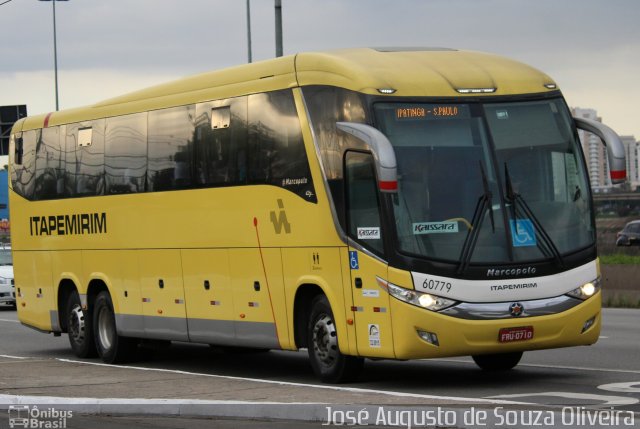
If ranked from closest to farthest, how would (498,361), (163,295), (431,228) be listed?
(431,228) → (498,361) → (163,295)

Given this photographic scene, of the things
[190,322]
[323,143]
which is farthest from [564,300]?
[190,322]

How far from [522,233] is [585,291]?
993mm

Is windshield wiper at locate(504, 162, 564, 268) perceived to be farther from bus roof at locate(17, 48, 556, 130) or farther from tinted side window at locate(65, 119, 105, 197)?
tinted side window at locate(65, 119, 105, 197)

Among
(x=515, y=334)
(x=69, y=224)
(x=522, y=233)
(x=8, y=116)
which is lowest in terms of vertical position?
(x=515, y=334)

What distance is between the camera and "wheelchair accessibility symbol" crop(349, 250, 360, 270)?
14.5 m

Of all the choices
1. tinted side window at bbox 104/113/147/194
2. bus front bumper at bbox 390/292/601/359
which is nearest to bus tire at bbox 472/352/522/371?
bus front bumper at bbox 390/292/601/359

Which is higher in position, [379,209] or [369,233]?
[379,209]

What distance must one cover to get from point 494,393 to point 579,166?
2.76m

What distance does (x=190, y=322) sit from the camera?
18156 millimetres

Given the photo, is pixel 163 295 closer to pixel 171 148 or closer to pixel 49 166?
pixel 171 148

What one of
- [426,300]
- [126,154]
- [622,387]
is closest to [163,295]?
[126,154]

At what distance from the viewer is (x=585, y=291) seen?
1462 centimetres

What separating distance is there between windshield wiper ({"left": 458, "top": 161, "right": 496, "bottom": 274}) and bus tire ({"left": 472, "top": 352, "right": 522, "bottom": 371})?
2500 mm

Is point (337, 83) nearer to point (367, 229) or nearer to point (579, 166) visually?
point (367, 229)
